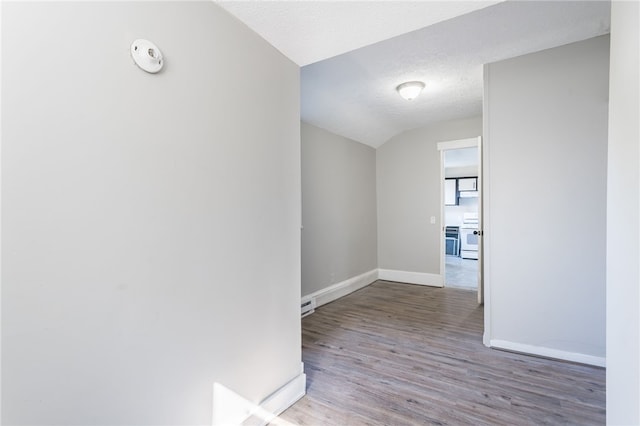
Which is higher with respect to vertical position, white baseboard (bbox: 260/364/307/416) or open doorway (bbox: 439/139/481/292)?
open doorway (bbox: 439/139/481/292)

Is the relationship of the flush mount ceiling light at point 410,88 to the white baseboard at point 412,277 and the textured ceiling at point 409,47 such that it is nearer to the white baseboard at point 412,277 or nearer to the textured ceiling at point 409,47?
the textured ceiling at point 409,47

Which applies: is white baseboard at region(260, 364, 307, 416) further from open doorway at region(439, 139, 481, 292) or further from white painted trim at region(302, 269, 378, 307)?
open doorway at region(439, 139, 481, 292)

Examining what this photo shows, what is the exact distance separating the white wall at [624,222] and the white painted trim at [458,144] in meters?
3.45

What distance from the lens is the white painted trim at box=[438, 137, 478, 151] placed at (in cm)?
461

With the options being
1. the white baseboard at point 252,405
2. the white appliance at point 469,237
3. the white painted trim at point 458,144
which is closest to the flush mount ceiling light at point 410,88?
the white painted trim at point 458,144

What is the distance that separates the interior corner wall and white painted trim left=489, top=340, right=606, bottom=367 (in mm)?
2260

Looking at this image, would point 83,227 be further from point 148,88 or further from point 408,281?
point 408,281

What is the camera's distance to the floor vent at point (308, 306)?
3691mm

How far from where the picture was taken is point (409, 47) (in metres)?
2.55

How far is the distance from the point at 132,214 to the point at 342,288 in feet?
12.1

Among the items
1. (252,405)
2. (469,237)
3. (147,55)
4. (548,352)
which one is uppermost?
(147,55)

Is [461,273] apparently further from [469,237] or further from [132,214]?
[132,214]

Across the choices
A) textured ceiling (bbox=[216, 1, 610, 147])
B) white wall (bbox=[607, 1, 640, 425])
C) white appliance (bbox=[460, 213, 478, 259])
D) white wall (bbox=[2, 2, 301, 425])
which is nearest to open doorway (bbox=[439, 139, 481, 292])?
white appliance (bbox=[460, 213, 478, 259])

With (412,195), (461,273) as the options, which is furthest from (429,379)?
(461,273)
